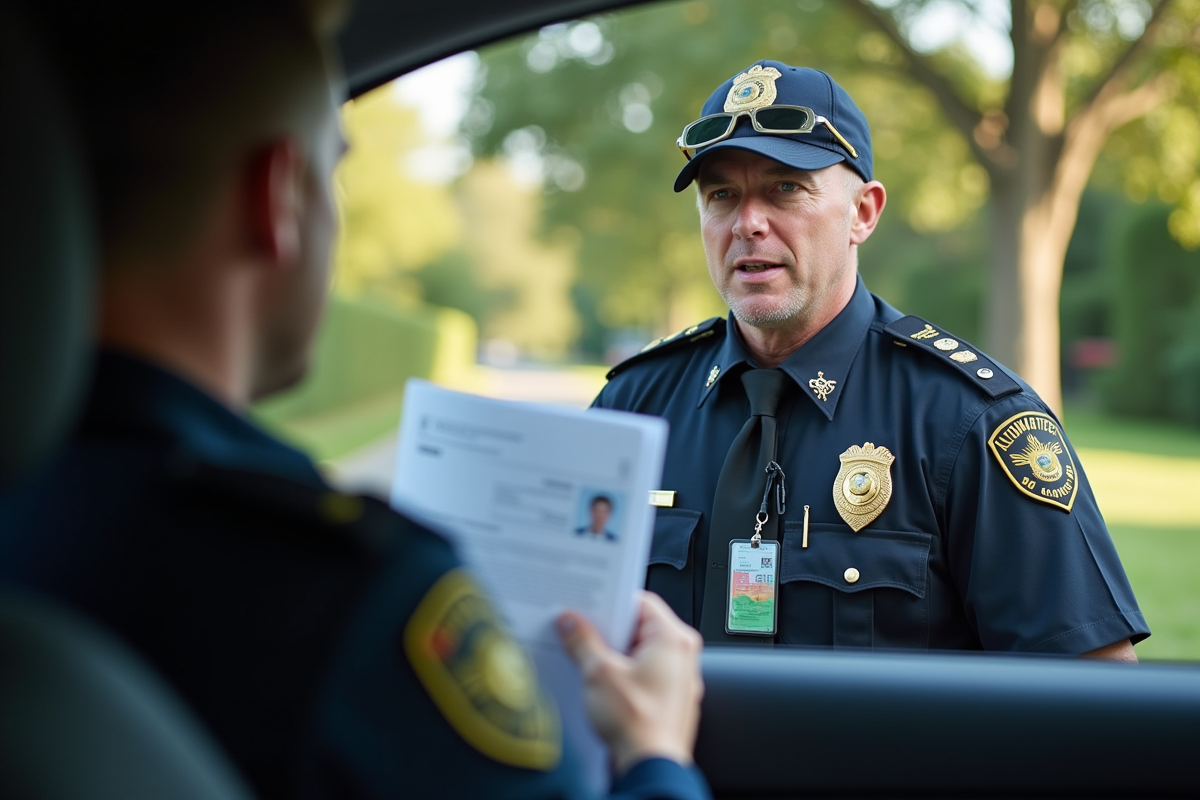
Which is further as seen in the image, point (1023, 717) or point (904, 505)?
point (904, 505)

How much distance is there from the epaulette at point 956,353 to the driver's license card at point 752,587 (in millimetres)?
469

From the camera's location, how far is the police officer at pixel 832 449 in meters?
1.92

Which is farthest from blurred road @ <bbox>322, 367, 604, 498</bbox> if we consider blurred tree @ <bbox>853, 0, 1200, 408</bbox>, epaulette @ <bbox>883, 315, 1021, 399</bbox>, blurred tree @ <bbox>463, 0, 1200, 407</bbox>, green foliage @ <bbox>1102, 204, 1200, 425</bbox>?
green foliage @ <bbox>1102, 204, 1200, 425</bbox>

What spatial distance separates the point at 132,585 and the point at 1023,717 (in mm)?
1071

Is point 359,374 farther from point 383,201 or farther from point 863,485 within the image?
point 863,485

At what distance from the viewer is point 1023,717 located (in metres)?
1.41

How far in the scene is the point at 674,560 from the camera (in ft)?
7.05

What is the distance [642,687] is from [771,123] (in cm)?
159

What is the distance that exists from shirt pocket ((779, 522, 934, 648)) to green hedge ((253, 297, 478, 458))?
910cm

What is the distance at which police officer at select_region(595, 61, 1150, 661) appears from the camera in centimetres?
192

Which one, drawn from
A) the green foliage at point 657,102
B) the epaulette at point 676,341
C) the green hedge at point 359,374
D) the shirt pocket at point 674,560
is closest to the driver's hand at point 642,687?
the shirt pocket at point 674,560

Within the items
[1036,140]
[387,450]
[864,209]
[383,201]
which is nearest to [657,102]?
[1036,140]

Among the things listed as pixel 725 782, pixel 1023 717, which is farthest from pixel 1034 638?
pixel 725 782

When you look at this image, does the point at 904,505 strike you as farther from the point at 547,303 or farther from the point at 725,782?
the point at 547,303
